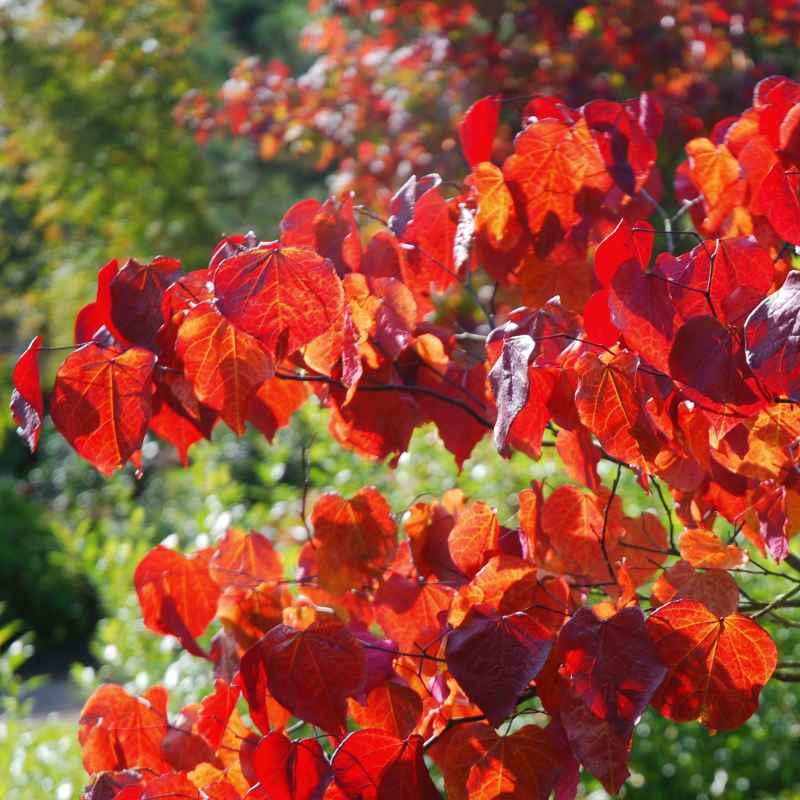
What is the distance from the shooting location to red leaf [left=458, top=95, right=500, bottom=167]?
1488mm

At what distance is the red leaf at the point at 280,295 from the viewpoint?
1084 mm

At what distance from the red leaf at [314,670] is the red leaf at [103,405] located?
252 mm

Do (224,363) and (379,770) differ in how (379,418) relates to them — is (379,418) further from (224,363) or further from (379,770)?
(379,770)

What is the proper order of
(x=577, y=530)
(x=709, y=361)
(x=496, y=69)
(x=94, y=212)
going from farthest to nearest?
(x=94, y=212) → (x=496, y=69) → (x=577, y=530) → (x=709, y=361)

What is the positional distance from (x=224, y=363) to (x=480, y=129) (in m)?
0.55

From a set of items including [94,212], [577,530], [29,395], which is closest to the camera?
[29,395]

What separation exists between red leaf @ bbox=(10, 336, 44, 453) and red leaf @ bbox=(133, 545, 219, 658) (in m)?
0.41

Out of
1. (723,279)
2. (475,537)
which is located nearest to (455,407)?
(475,537)

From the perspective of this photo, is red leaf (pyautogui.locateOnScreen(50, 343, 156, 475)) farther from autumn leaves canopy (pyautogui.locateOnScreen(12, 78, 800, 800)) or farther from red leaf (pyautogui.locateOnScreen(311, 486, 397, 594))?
red leaf (pyautogui.locateOnScreen(311, 486, 397, 594))

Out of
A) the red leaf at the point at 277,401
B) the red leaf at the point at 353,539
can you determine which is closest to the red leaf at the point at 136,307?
the red leaf at the point at 277,401

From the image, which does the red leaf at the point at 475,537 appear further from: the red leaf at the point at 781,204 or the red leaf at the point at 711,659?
the red leaf at the point at 781,204

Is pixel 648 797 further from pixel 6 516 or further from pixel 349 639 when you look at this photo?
pixel 6 516

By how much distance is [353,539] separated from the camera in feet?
4.84

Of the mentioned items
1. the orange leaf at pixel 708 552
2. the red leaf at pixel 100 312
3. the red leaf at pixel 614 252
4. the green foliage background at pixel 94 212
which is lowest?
the green foliage background at pixel 94 212
